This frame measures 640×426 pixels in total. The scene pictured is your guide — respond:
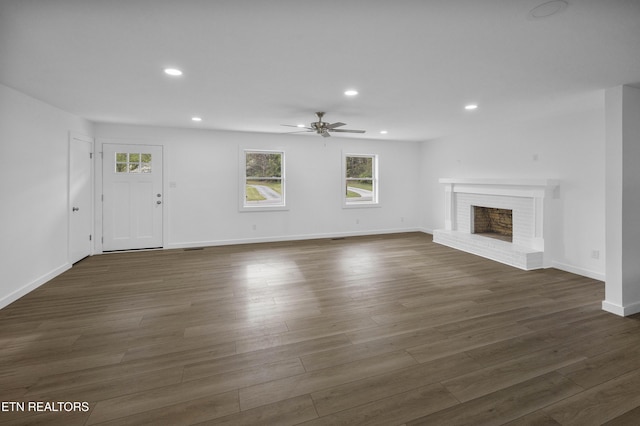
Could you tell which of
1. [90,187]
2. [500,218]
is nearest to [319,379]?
[90,187]

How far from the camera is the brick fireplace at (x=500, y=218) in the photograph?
15.7 feet

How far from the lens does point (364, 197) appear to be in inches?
312

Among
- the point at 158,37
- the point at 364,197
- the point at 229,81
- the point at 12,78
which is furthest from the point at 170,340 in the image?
the point at 364,197

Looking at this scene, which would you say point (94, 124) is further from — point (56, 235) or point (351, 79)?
point (351, 79)

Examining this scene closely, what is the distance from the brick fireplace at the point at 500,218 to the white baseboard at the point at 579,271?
0.14 metres

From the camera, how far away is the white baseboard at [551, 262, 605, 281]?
4168 mm

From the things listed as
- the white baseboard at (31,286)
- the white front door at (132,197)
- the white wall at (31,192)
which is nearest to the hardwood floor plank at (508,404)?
the white baseboard at (31,286)

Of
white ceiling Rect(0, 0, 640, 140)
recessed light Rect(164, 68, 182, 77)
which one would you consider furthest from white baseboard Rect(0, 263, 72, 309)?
recessed light Rect(164, 68, 182, 77)

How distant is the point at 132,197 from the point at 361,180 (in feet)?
16.9

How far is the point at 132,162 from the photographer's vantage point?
589 centimetres

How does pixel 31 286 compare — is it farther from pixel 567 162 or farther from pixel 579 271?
pixel 567 162

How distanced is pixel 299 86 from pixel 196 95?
1.36 meters

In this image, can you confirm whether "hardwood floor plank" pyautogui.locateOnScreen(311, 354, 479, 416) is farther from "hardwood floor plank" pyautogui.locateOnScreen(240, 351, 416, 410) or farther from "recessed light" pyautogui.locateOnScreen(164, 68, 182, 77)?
"recessed light" pyautogui.locateOnScreen(164, 68, 182, 77)

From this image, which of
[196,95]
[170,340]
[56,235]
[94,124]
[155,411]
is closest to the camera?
[155,411]
